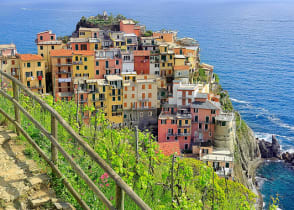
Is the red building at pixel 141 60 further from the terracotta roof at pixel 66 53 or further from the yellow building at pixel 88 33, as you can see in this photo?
the yellow building at pixel 88 33

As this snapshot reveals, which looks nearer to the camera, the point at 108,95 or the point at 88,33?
the point at 108,95

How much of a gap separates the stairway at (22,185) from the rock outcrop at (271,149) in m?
44.7

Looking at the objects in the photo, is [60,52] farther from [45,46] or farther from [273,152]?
[273,152]

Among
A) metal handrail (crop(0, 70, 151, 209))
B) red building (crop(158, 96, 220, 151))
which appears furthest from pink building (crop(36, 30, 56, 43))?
metal handrail (crop(0, 70, 151, 209))

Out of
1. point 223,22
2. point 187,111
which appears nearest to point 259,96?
point 187,111

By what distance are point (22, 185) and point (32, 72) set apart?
126 ft

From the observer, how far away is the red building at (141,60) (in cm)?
4671

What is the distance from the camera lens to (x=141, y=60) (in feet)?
153

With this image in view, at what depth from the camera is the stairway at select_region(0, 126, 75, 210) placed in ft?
16.6

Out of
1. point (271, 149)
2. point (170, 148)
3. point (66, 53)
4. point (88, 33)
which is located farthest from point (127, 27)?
point (271, 149)

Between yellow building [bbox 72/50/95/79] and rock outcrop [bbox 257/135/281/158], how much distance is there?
2305 centimetres

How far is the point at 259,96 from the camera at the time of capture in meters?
66.2

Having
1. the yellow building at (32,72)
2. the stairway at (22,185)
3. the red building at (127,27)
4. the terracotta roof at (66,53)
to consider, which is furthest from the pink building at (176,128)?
the stairway at (22,185)

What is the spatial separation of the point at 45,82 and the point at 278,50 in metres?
73.7
